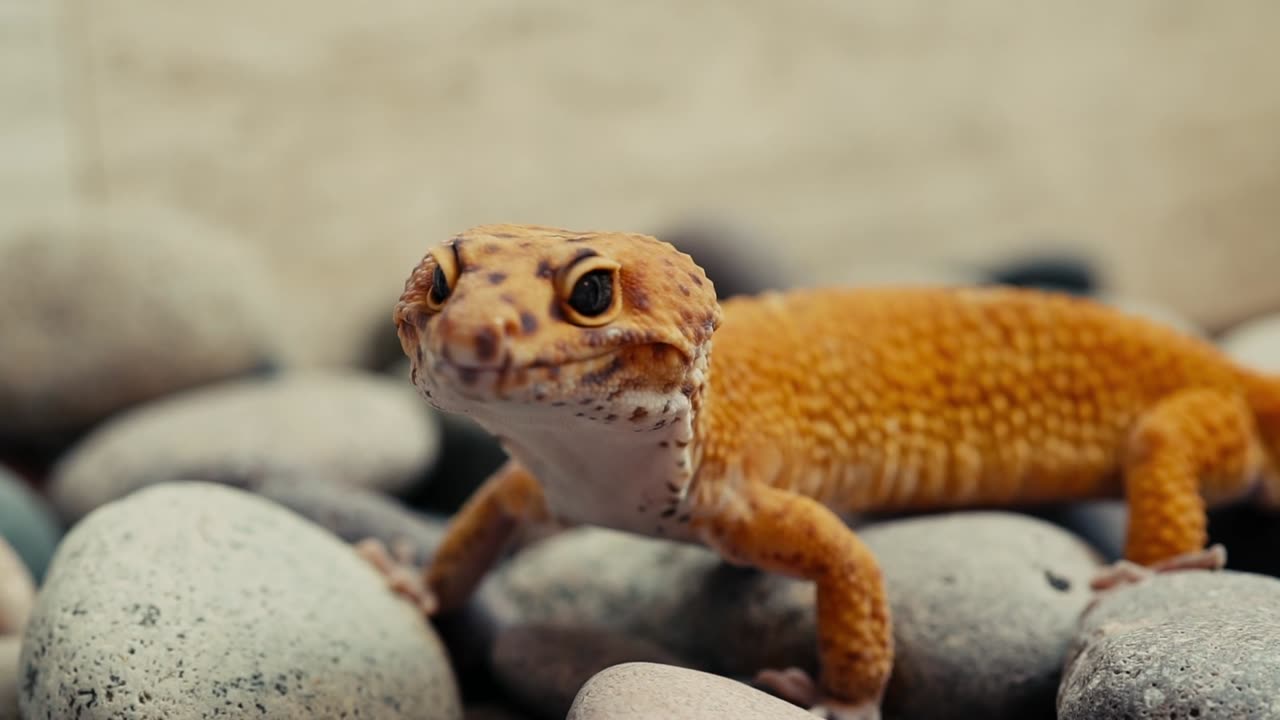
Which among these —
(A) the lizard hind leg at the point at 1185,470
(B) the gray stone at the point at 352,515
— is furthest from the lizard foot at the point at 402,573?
(A) the lizard hind leg at the point at 1185,470

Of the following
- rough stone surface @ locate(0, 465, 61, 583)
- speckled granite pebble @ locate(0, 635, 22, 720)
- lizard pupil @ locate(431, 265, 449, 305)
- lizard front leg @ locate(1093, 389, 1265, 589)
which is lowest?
rough stone surface @ locate(0, 465, 61, 583)

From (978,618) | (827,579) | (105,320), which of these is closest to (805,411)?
(827,579)

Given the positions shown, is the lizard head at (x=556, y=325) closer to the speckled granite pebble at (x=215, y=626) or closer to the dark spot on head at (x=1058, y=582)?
the speckled granite pebble at (x=215, y=626)

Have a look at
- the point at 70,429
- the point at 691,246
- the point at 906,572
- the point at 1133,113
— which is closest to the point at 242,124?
the point at 70,429

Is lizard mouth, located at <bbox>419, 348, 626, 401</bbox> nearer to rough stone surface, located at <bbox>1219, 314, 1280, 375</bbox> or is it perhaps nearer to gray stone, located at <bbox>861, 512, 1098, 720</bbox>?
gray stone, located at <bbox>861, 512, 1098, 720</bbox>

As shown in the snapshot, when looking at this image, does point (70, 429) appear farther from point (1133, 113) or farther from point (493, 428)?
point (1133, 113)

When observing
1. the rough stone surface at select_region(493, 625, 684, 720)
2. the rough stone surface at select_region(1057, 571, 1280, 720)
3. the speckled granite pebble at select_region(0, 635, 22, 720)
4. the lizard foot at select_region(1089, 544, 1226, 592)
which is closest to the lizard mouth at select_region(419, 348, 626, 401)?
the rough stone surface at select_region(493, 625, 684, 720)
